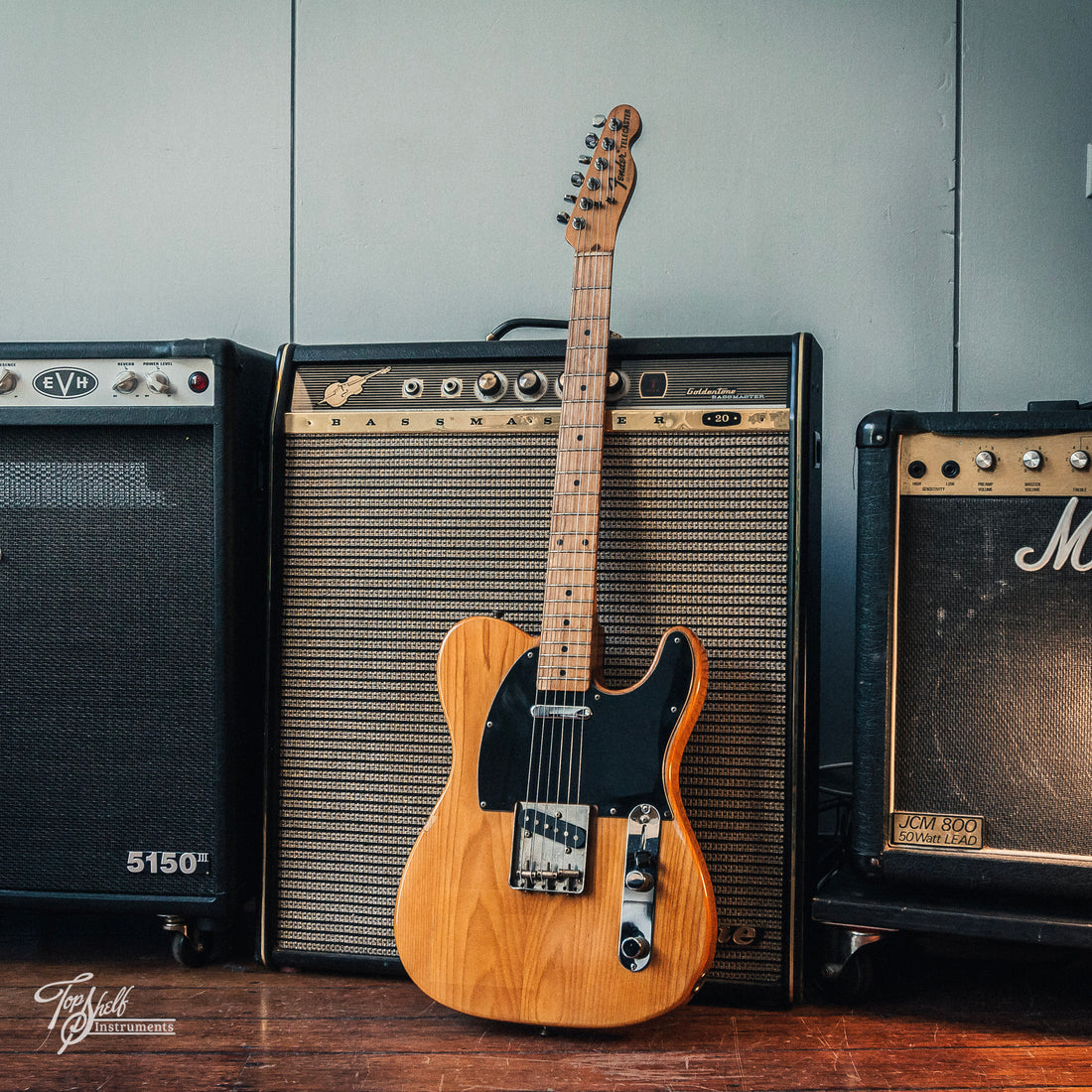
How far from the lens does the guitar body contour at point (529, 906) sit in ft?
2.91

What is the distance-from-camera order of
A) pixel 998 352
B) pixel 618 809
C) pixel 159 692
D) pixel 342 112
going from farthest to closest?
1. pixel 342 112
2. pixel 998 352
3. pixel 159 692
4. pixel 618 809

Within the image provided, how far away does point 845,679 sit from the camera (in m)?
1.37

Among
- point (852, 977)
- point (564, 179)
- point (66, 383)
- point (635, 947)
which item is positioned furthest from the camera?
point (564, 179)

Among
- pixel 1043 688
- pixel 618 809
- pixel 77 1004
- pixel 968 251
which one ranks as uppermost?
pixel 968 251

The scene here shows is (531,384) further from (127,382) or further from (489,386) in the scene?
(127,382)

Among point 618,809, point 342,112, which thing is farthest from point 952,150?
point 618,809

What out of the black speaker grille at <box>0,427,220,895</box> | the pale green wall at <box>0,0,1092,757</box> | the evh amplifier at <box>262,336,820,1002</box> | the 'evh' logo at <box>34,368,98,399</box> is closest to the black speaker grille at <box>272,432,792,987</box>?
the evh amplifier at <box>262,336,820,1002</box>

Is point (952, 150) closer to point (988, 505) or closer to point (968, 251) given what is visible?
point (968, 251)

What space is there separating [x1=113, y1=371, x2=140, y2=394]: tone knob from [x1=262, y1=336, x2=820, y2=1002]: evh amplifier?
0.16 m

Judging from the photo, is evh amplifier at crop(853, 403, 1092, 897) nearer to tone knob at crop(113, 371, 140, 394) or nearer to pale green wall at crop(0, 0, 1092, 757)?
pale green wall at crop(0, 0, 1092, 757)

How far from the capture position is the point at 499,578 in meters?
1.08

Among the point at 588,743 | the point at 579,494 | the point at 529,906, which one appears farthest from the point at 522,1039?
the point at 579,494

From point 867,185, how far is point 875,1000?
3.55 feet

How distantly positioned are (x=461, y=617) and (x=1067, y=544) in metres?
0.64
